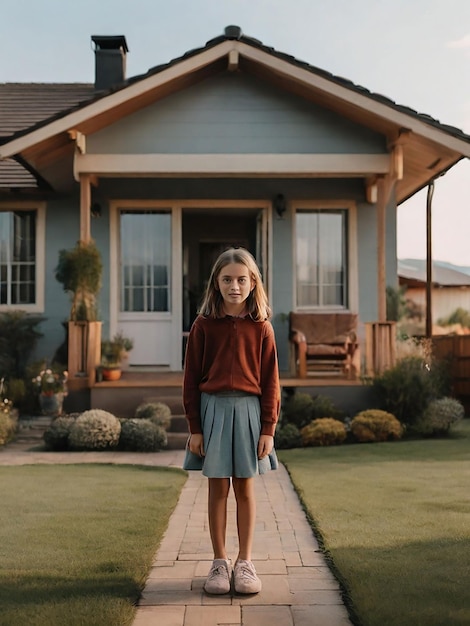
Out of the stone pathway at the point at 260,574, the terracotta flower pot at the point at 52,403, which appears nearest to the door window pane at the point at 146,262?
the terracotta flower pot at the point at 52,403

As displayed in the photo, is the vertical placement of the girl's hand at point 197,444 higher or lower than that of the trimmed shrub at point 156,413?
higher

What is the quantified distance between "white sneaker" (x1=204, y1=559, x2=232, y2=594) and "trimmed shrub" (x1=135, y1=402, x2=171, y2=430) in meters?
5.99

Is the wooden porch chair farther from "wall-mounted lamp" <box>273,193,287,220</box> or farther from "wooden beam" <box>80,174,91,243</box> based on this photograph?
"wooden beam" <box>80,174,91,243</box>

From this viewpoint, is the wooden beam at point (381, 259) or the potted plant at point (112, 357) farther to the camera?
the potted plant at point (112, 357)

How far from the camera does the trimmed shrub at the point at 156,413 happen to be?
33.2ft

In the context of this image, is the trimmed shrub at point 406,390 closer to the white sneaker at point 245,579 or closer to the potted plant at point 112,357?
the potted plant at point 112,357

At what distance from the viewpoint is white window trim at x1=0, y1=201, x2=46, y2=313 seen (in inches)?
516

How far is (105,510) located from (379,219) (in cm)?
663

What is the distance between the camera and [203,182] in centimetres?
1299

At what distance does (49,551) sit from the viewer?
4836mm

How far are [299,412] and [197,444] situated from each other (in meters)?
6.51

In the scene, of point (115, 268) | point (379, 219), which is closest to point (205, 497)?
point (379, 219)

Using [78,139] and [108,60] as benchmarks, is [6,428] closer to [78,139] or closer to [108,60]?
[78,139]

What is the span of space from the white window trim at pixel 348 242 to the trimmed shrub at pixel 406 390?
232 cm
